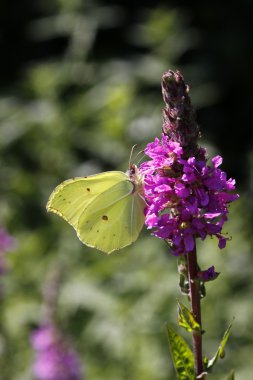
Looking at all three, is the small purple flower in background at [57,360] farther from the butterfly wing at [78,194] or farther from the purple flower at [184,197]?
the purple flower at [184,197]

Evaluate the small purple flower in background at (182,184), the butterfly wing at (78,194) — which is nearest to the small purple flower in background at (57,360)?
the butterfly wing at (78,194)

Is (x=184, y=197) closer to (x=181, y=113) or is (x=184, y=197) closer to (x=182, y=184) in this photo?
(x=182, y=184)

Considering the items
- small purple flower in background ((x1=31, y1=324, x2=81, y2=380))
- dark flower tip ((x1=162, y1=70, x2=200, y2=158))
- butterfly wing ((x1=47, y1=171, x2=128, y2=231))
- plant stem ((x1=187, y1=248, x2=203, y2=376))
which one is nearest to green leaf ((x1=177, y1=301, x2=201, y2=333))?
plant stem ((x1=187, y1=248, x2=203, y2=376))

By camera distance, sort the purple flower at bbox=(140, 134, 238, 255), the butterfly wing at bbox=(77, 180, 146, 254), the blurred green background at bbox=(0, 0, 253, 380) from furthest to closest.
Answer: the blurred green background at bbox=(0, 0, 253, 380)
the butterfly wing at bbox=(77, 180, 146, 254)
the purple flower at bbox=(140, 134, 238, 255)

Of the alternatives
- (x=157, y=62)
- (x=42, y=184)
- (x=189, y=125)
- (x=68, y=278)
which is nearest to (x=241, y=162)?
(x=157, y=62)

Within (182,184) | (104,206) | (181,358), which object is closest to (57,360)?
(104,206)

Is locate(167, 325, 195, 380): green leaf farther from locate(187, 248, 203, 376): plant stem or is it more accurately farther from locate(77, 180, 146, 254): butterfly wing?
locate(77, 180, 146, 254): butterfly wing
